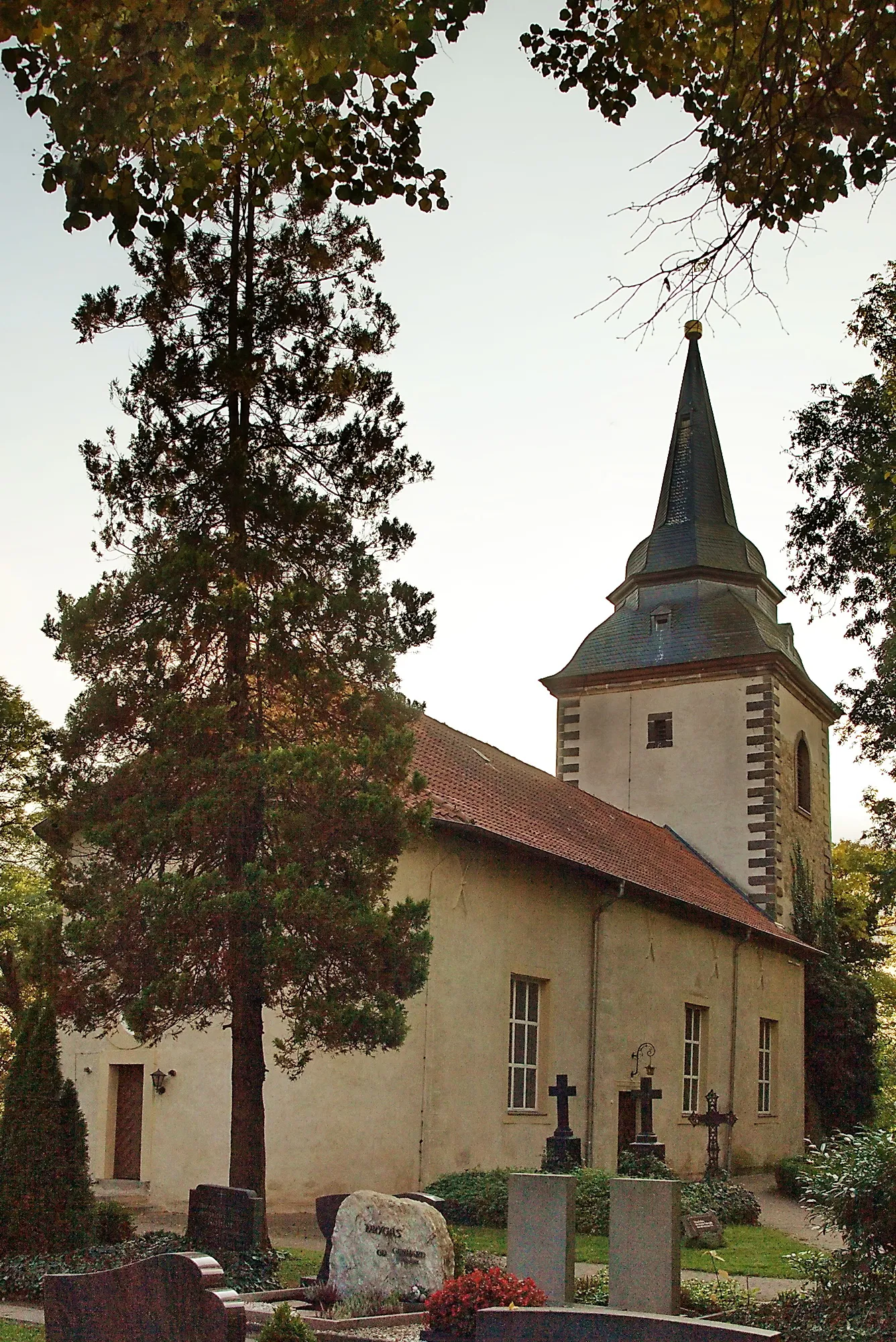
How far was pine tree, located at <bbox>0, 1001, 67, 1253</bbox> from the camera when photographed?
1176 centimetres

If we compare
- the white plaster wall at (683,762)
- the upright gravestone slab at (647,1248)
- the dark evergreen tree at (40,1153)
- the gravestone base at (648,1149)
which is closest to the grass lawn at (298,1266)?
the dark evergreen tree at (40,1153)

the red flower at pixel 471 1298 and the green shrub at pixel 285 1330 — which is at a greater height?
the green shrub at pixel 285 1330

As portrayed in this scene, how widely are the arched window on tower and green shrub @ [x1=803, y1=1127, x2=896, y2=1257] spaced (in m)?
22.4

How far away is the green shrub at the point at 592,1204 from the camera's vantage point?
1505 centimetres

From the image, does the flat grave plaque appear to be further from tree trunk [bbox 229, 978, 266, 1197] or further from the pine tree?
the pine tree

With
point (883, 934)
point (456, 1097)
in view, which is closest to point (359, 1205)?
point (456, 1097)

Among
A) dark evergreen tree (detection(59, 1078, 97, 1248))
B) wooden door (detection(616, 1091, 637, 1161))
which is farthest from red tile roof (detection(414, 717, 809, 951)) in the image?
dark evergreen tree (detection(59, 1078, 97, 1248))

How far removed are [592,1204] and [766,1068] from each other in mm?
13467

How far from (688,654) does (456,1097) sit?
15.2 m

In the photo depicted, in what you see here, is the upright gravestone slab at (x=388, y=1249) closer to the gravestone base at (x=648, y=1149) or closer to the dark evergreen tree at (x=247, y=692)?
the dark evergreen tree at (x=247, y=692)

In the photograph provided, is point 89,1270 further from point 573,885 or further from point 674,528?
point 674,528

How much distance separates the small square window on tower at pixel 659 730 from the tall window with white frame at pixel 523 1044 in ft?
38.5

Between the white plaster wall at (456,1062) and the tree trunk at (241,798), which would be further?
the white plaster wall at (456,1062)

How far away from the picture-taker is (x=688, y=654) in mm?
30531
